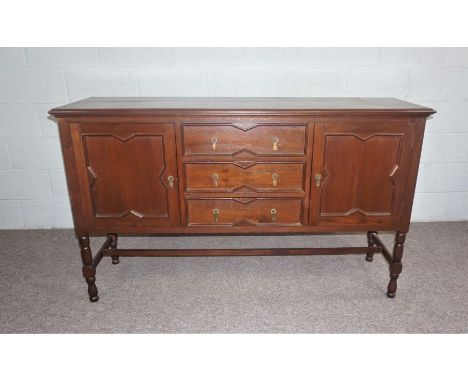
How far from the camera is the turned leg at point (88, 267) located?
194 cm

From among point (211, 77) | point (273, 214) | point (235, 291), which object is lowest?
point (235, 291)

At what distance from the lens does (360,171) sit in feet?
5.90

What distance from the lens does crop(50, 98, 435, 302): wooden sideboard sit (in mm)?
1702

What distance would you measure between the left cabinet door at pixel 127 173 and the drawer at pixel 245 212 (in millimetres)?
123

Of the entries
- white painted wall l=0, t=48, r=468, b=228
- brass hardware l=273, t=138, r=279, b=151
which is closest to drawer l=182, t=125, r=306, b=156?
brass hardware l=273, t=138, r=279, b=151

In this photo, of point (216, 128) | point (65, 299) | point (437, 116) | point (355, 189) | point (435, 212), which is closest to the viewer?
point (216, 128)

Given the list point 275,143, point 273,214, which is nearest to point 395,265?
point 273,214

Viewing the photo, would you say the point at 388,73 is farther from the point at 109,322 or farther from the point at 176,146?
the point at 109,322

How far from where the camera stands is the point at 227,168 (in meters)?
1.78

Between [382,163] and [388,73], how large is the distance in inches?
42.4

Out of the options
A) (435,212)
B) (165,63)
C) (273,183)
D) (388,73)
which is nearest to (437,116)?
(388,73)

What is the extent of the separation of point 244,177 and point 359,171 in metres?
0.60

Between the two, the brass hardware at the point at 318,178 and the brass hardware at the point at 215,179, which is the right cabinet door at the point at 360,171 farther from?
the brass hardware at the point at 215,179

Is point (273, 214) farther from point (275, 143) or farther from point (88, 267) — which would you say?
point (88, 267)
